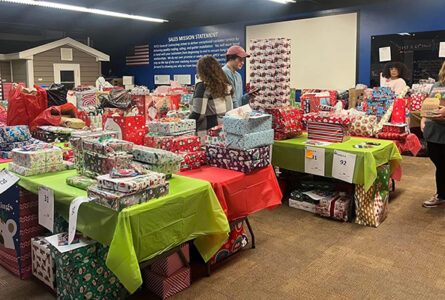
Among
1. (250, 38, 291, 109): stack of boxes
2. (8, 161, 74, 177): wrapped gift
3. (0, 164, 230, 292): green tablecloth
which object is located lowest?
(0, 164, 230, 292): green tablecloth

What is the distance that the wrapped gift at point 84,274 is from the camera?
7.93ft

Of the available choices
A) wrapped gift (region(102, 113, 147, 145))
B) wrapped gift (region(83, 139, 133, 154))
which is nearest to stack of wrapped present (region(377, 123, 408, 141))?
wrapped gift (region(102, 113, 147, 145))

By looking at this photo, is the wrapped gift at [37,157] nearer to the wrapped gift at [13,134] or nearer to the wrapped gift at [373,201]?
the wrapped gift at [13,134]

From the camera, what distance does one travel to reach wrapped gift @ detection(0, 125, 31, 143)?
3.41m

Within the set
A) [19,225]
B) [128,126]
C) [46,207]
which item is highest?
[128,126]

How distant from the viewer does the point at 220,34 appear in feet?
36.2

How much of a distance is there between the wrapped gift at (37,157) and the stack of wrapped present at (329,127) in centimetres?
248

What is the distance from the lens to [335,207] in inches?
161

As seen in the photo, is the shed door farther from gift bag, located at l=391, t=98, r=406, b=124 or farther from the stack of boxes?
gift bag, located at l=391, t=98, r=406, b=124

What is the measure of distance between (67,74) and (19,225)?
8461 mm

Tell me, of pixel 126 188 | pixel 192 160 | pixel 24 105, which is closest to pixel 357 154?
pixel 192 160

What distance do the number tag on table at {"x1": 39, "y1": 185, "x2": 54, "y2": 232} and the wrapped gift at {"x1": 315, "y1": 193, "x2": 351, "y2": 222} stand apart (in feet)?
8.63

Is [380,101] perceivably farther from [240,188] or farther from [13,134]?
[13,134]

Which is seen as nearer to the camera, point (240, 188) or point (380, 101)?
point (240, 188)
